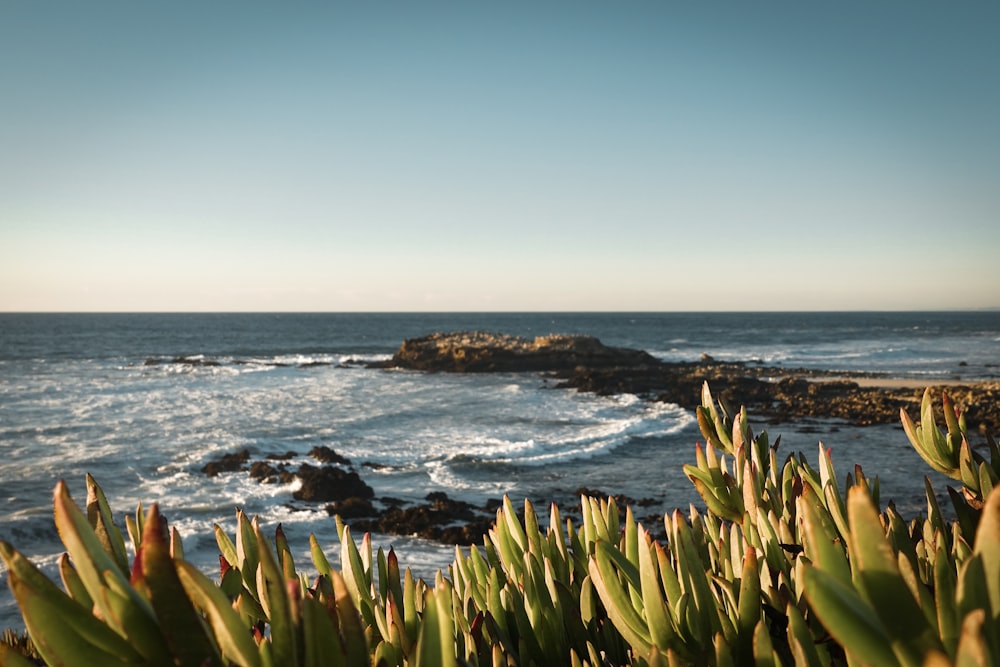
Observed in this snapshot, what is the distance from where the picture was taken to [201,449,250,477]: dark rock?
12.3m

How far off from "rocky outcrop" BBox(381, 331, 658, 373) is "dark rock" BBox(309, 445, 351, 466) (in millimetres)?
18924

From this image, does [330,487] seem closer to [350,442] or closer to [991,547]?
[350,442]

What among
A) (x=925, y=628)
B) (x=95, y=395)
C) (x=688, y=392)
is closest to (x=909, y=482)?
(x=688, y=392)

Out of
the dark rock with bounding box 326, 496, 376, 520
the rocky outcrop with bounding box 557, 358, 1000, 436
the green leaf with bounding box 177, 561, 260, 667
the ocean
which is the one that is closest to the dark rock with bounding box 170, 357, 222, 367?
the ocean

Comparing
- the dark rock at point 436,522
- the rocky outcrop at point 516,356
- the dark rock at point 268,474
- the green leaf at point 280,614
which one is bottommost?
the dark rock at point 436,522

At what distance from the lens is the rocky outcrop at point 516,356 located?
32.8m

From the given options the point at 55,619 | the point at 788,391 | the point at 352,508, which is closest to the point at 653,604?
the point at 55,619

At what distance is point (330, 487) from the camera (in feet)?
36.0

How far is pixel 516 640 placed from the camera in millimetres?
1270

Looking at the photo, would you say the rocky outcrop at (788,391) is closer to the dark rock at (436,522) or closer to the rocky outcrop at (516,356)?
the rocky outcrop at (516,356)

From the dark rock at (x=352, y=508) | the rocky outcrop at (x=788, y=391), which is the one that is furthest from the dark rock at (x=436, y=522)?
the rocky outcrop at (x=788, y=391)

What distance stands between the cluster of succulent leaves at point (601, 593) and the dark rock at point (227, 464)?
12.0 metres

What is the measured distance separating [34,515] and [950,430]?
38.2 feet

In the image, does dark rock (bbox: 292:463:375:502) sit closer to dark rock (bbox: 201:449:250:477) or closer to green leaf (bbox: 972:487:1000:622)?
dark rock (bbox: 201:449:250:477)
